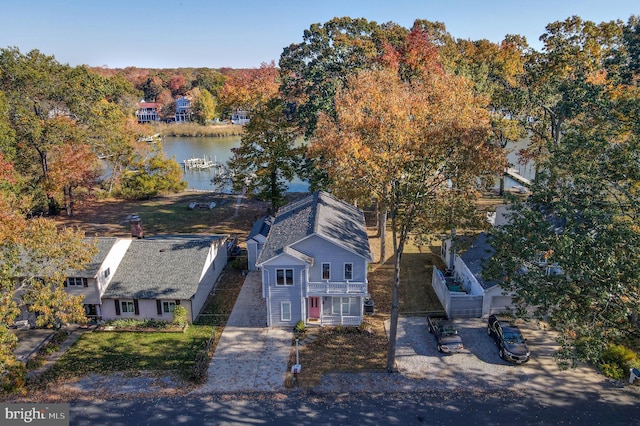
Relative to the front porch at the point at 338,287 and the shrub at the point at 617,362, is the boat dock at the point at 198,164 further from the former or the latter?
the shrub at the point at 617,362

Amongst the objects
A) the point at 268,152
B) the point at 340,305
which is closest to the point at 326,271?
the point at 340,305

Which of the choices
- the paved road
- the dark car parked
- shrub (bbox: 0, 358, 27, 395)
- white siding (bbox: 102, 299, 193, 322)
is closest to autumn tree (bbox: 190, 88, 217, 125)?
white siding (bbox: 102, 299, 193, 322)

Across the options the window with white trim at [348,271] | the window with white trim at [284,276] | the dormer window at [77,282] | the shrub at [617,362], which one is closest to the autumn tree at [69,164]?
the dormer window at [77,282]

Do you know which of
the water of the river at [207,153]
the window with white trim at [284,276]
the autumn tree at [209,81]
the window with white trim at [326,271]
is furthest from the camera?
the autumn tree at [209,81]

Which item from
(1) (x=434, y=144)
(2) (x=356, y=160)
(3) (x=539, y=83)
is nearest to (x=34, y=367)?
(2) (x=356, y=160)

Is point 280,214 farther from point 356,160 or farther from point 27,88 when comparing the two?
point 27,88

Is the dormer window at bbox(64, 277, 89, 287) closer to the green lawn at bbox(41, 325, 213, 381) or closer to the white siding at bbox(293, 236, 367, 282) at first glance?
the green lawn at bbox(41, 325, 213, 381)
